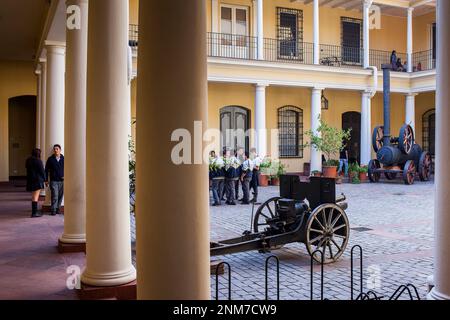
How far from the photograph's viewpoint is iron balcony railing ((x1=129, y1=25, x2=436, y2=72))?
2127 cm

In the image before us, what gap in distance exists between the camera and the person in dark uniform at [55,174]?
1012cm

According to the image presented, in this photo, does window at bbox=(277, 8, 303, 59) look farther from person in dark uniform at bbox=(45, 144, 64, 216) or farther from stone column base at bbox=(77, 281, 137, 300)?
stone column base at bbox=(77, 281, 137, 300)

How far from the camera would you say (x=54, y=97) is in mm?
10977

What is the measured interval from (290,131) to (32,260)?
18.3 meters

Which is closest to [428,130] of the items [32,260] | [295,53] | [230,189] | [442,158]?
[295,53]

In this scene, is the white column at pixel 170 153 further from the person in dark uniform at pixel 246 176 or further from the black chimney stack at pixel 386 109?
the black chimney stack at pixel 386 109

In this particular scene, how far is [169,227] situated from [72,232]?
432cm

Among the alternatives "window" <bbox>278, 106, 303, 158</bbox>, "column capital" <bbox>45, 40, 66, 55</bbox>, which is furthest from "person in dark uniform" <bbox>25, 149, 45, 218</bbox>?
"window" <bbox>278, 106, 303, 158</bbox>

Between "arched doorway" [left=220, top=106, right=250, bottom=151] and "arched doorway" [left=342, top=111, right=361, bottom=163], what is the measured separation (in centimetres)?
598

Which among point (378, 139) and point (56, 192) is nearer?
point (56, 192)

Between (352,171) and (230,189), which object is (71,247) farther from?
(352,171)

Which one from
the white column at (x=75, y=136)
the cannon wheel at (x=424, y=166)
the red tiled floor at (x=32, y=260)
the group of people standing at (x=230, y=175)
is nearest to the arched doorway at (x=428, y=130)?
the cannon wheel at (x=424, y=166)

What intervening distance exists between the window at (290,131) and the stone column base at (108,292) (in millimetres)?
18743

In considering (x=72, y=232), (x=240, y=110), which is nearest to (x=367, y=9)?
(x=240, y=110)
